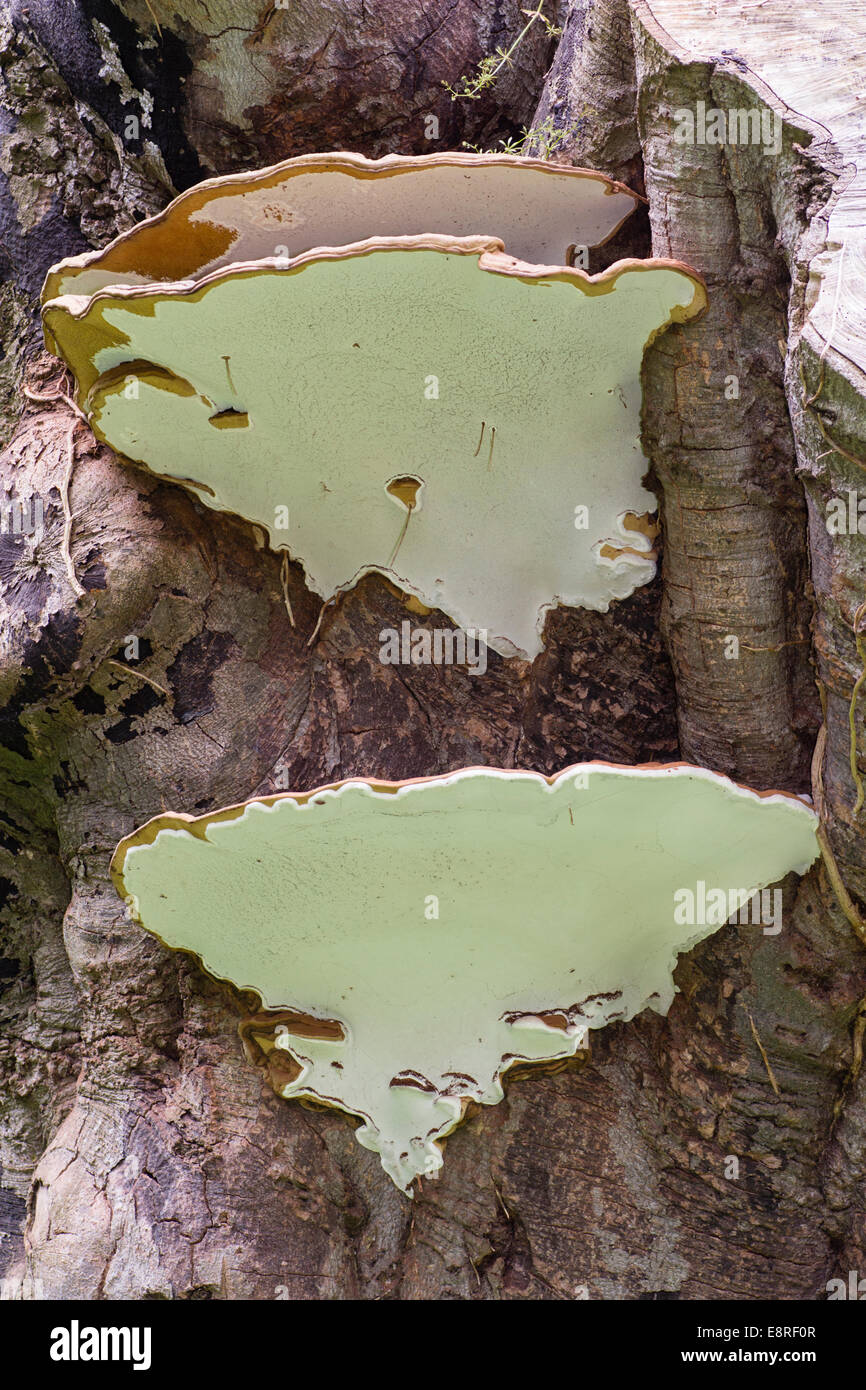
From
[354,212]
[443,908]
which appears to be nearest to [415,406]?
[354,212]

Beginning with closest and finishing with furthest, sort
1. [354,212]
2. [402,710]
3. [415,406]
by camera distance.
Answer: [354,212] → [415,406] → [402,710]

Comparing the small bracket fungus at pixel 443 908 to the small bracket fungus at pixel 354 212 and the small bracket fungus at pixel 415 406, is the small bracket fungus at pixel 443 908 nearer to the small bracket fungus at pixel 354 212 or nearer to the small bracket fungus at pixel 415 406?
the small bracket fungus at pixel 415 406

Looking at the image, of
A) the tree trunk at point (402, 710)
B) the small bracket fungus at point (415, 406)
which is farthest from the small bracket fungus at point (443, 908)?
the small bracket fungus at point (415, 406)

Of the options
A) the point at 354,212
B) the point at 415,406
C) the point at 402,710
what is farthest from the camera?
the point at 402,710

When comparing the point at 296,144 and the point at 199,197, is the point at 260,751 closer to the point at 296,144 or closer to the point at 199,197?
the point at 199,197

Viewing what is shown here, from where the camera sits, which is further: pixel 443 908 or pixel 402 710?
pixel 402 710

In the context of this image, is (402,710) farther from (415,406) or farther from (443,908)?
(415,406)
